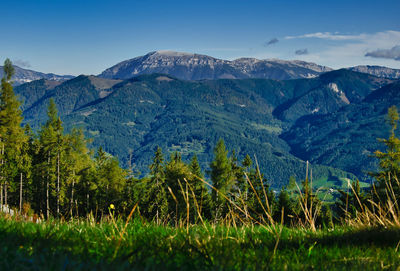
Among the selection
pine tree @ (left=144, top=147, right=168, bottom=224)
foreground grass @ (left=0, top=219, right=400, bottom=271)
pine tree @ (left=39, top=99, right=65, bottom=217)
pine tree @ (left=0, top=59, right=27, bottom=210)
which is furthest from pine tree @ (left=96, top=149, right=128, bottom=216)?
foreground grass @ (left=0, top=219, right=400, bottom=271)

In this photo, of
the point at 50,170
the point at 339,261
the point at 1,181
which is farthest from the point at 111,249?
the point at 50,170

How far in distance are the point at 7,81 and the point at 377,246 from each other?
4033cm

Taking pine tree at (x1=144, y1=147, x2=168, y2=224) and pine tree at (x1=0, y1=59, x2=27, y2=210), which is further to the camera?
pine tree at (x1=144, y1=147, x2=168, y2=224)

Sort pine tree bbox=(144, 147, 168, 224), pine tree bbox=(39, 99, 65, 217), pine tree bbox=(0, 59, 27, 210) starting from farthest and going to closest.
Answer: pine tree bbox=(39, 99, 65, 217), pine tree bbox=(144, 147, 168, 224), pine tree bbox=(0, 59, 27, 210)

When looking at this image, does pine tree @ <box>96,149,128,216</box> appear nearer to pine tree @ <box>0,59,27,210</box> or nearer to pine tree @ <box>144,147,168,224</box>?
pine tree @ <box>144,147,168,224</box>

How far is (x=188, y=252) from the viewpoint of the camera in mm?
2496

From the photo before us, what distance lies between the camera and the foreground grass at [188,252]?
1856 millimetres

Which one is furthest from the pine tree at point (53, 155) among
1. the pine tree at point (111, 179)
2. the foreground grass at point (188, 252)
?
the foreground grass at point (188, 252)

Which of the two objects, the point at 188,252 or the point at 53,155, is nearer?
the point at 188,252

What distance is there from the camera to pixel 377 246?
3.18 m

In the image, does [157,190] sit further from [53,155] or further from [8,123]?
[8,123]

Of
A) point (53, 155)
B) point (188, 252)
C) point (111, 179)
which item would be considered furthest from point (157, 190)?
point (188, 252)

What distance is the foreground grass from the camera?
6.09ft

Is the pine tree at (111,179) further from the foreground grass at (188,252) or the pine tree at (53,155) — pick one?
the foreground grass at (188,252)
